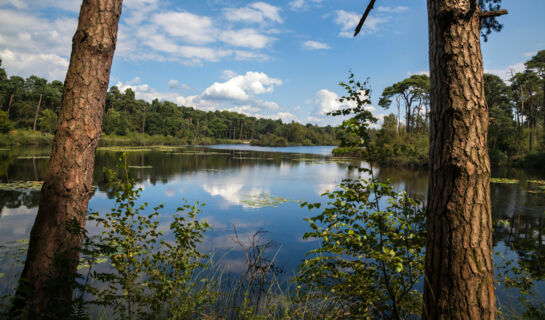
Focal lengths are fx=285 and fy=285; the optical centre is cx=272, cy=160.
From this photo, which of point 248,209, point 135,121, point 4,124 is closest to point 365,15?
point 248,209

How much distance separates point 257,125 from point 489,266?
3989 inches

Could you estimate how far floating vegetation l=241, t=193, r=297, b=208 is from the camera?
949cm

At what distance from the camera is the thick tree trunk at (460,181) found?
153cm

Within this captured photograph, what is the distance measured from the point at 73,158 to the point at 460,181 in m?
2.42

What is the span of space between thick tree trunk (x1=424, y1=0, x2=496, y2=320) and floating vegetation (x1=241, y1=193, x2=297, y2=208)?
7882 millimetres

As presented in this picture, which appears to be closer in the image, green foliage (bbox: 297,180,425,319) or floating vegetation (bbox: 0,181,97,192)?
green foliage (bbox: 297,180,425,319)

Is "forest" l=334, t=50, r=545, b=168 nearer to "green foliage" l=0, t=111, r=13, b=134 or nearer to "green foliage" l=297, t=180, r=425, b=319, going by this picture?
"green foliage" l=297, t=180, r=425, b=319

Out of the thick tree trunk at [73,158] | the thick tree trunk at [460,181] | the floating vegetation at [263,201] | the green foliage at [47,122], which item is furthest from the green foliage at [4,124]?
the thick tree trunk at [460,181]

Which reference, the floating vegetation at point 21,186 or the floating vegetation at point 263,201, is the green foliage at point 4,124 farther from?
the floating vegetation at point 263,201

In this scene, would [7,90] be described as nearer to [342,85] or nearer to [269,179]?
[269,179]

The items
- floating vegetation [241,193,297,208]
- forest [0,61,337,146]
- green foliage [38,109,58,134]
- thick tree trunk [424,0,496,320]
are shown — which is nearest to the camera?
thick tree trunk [424,0,496,320]

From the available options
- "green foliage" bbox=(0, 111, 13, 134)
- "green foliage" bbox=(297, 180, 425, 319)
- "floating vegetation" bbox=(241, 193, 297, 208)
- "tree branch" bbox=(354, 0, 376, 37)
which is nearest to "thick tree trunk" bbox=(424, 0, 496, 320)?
"tree branch" bbox=(354, 0, 376, 37)

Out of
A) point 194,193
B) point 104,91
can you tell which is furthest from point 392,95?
point 104,91

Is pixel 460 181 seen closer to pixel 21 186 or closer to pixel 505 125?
pixel 21 186
